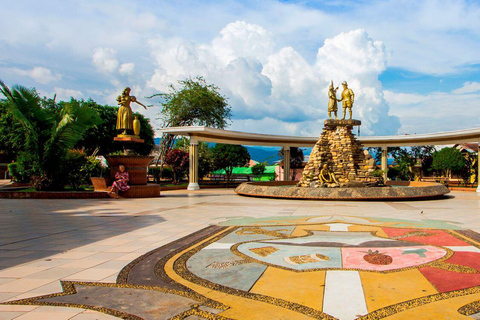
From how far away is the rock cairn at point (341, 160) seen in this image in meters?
16.9

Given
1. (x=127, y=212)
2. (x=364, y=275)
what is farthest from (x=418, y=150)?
(x=364, y=275)

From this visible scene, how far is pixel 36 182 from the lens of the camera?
51.7 ft

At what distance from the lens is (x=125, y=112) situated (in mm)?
16016

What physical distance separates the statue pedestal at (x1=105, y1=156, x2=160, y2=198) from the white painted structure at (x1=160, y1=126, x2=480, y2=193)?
630 centimetres

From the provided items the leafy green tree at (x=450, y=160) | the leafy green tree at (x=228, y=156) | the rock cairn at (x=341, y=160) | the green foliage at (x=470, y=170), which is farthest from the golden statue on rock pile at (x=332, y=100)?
→ the green foliage at (x=470, y=170)

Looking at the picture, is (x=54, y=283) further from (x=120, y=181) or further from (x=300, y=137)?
(x=300, y=137)

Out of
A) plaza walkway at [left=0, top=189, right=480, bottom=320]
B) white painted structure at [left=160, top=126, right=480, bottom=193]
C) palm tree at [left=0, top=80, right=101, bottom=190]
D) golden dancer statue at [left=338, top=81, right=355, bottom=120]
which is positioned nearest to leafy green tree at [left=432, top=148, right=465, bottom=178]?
white painted structure at [left=160, top=126, right=480, bottom=193]

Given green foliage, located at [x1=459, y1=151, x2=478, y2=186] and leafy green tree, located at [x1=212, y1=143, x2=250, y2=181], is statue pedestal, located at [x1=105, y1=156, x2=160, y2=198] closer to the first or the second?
leafy green tree, located at [x1=212, y1=143, x2=250, y2=181]

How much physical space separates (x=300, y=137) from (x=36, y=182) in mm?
18523

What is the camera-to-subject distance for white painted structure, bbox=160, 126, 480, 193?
22.3m

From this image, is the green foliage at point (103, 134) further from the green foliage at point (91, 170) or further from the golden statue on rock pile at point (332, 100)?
the golden statue on rock pile at point (332, 100)

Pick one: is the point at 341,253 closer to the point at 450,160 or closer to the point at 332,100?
the point at 332,100

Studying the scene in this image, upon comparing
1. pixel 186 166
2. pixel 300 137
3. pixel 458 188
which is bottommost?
pixel 458 188

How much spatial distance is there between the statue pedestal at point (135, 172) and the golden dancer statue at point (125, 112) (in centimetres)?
127
